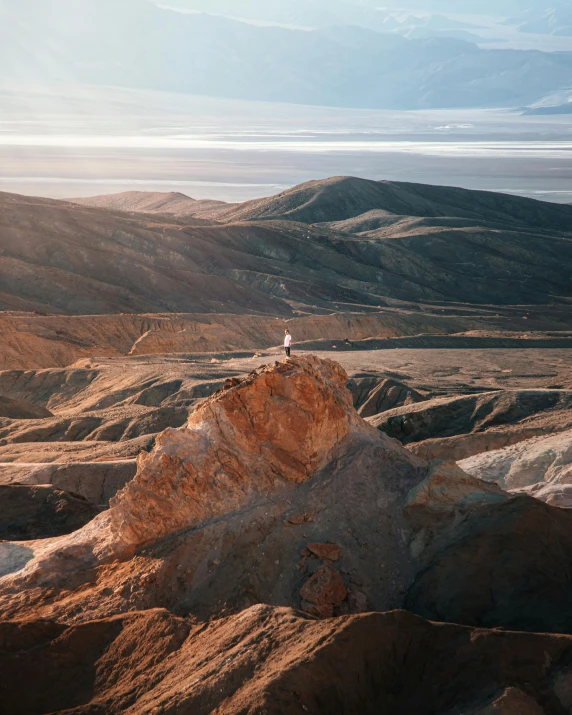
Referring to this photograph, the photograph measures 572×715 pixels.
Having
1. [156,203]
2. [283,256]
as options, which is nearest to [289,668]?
[283,256]

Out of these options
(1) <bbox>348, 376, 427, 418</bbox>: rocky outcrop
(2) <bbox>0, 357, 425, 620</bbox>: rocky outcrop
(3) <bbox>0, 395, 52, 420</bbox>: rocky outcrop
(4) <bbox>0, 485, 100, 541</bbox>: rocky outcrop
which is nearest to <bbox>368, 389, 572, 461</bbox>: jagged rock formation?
(1) <bbox>348, 376, 427, 418</bbox>: rocky outcrop

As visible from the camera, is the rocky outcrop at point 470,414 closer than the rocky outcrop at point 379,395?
Yes

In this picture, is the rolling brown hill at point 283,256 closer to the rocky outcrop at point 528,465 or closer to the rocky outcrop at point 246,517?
the rocky outcrop at point 528,465

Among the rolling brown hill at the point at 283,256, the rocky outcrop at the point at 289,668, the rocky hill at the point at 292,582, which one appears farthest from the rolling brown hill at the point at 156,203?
the rocky outcrop at the point at 289,668

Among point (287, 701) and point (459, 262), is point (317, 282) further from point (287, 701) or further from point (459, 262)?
point (287, 701)

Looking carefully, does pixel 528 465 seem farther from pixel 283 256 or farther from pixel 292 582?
pixel 283 256
